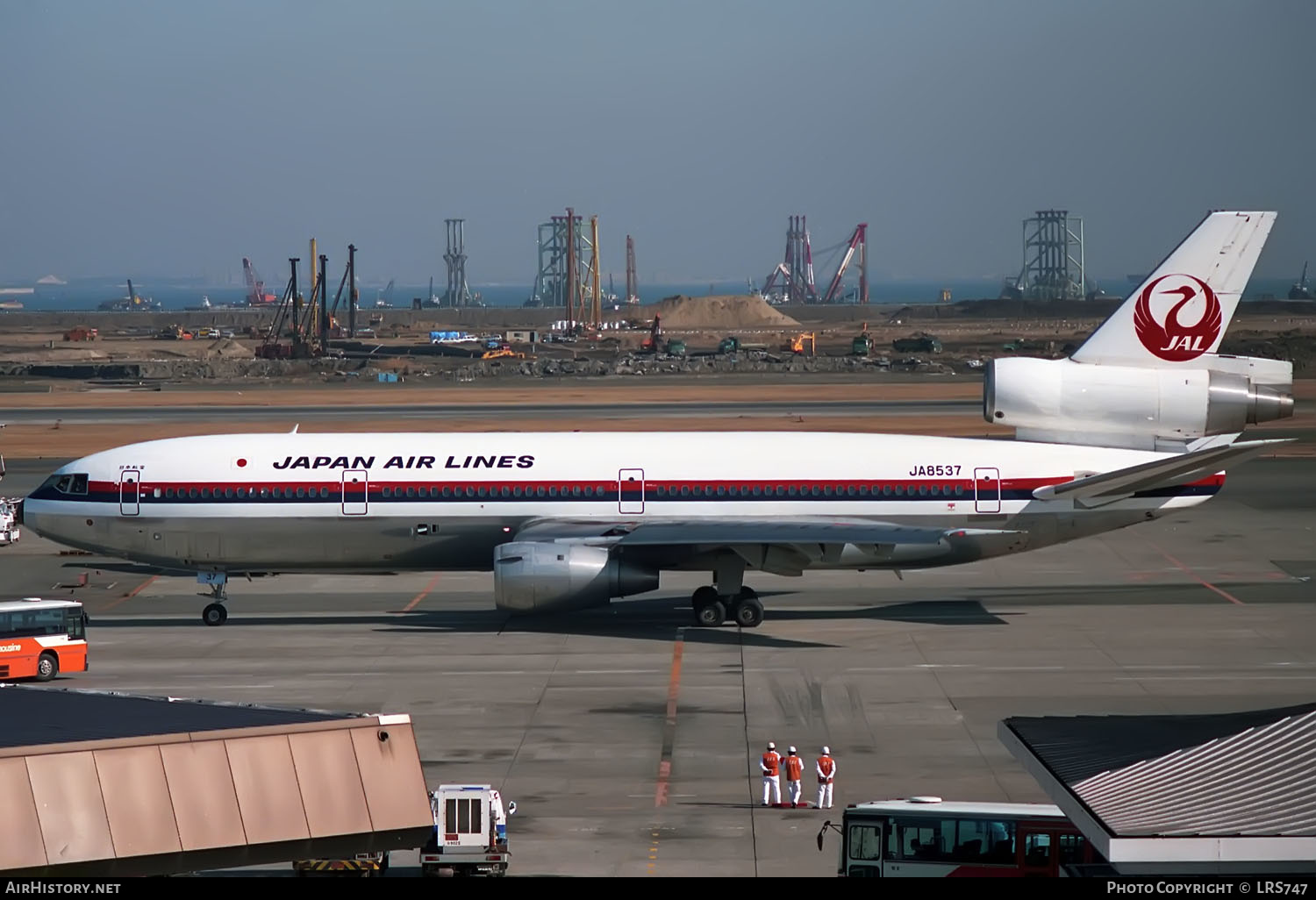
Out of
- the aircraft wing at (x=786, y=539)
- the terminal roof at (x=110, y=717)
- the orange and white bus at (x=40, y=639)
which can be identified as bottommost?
the orange and white bus at (x=40, y=639)

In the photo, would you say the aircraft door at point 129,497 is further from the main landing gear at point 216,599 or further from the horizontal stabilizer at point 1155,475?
the horizontal stabilizer at point 1155,475

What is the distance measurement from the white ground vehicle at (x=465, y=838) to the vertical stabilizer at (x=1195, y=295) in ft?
87.1

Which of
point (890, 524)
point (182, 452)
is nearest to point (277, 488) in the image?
point (182, 452)

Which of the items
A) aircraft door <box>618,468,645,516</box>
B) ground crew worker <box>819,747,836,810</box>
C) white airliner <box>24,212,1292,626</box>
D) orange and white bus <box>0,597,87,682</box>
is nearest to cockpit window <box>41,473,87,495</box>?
white airliner <box>24,212,1292,626</box>

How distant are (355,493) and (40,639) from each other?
30.2ft

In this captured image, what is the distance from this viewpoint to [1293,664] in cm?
3609

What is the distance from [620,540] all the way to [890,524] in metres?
7.42

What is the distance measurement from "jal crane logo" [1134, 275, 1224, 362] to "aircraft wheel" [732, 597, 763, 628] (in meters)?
13.0

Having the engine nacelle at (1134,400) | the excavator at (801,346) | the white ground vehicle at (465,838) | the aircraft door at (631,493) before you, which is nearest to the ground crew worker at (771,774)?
the white ground vehicle at (465,838)

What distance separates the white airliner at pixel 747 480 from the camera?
42.0 metres

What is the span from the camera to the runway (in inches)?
3804

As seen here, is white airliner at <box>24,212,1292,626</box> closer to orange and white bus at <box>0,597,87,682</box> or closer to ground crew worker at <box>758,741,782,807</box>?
orange and white bus at <box>0,597,87,682</box>

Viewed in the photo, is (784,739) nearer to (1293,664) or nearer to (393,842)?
(1293,664)

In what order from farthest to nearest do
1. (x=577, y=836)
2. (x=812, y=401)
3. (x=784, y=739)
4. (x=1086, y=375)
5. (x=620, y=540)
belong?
1. (x=812, y=401)
2. (x=1086, y=375)
3. (x=620, y=540)
4. (x=784, y=739)
5. (x=577, y=836)
